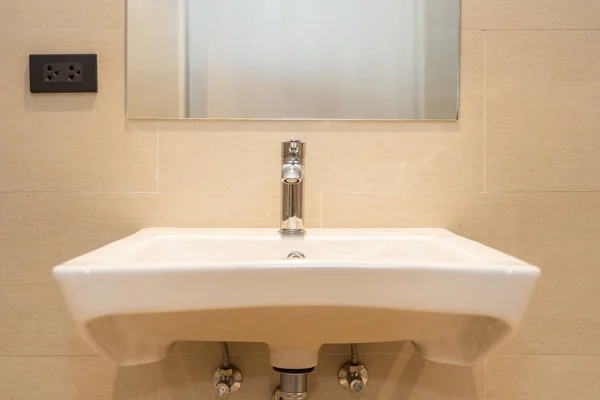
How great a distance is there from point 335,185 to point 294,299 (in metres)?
0.48

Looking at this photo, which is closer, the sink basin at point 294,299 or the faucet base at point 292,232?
the sink basin at point 294,299

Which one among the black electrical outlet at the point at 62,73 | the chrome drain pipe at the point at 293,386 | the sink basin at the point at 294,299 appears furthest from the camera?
the black electrical outlet at the point at 62,73

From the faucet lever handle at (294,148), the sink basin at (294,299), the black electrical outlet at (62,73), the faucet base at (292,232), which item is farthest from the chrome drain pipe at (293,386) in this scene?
the black electrical outlet at (62,73)

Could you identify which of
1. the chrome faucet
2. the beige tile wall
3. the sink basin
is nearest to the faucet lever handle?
the chrome faucet

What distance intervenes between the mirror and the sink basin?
422mm

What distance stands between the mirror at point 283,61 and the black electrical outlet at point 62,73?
0.08 m

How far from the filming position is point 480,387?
1.20 metres

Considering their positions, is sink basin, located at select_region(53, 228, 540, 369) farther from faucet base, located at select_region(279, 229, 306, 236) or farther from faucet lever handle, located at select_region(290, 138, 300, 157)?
faucet lever handle, located at select_region(290, 138, 300, 157)

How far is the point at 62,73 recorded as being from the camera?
3.84 feet

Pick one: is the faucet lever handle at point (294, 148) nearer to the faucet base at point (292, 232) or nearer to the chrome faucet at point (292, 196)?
the chrome faucet at point (292, 196)

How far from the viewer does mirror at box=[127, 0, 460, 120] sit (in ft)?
3.86

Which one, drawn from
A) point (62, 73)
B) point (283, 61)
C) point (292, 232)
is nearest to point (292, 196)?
point (292, 232)

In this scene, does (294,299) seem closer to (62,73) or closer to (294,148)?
(294,148)

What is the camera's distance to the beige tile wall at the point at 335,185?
1179 millimetres
